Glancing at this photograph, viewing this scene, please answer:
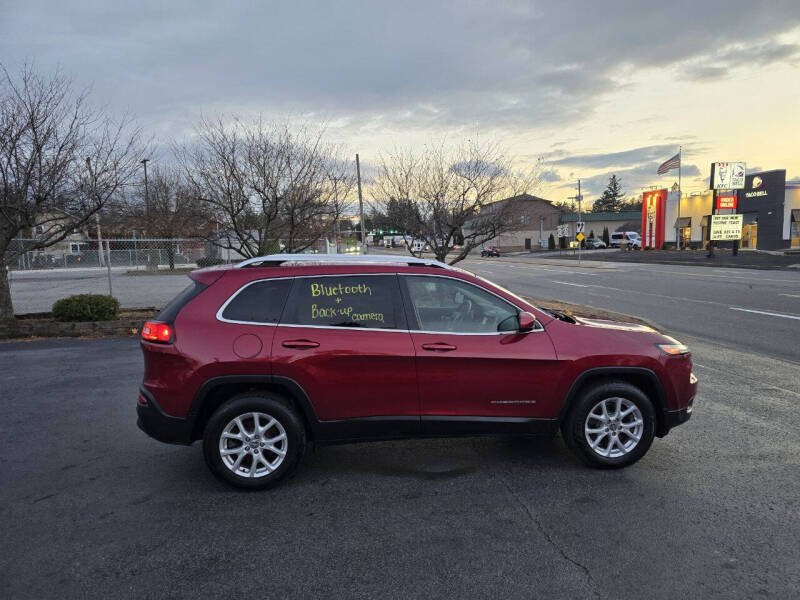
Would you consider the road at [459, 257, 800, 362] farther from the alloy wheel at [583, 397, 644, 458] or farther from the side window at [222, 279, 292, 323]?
the side window at [222, 279, 292, 323]

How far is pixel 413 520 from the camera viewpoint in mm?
3439

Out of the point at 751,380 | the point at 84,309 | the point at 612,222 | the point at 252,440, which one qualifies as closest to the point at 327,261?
the point at 252,440

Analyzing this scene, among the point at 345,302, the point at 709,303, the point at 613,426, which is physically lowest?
the point at 709,303

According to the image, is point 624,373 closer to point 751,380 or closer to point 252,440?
point 252,440

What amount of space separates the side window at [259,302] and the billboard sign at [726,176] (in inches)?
1777

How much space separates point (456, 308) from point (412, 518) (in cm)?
159

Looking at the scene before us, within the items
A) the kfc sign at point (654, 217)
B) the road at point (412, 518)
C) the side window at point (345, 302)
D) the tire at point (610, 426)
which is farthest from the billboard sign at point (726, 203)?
the side window at point (345, 302)

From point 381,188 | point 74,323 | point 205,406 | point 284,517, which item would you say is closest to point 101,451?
point 205,406

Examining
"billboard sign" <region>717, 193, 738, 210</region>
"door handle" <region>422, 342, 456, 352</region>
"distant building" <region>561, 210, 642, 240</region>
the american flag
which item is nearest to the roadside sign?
"billboard sign" <region>717, 193, 738, 210</region>

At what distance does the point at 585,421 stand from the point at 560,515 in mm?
857

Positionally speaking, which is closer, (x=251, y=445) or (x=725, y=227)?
(x=251, y=445)

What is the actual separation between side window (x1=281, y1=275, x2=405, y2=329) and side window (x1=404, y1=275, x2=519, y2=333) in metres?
0.18

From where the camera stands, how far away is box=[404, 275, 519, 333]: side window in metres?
4.06

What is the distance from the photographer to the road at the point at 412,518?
2.82 meters
